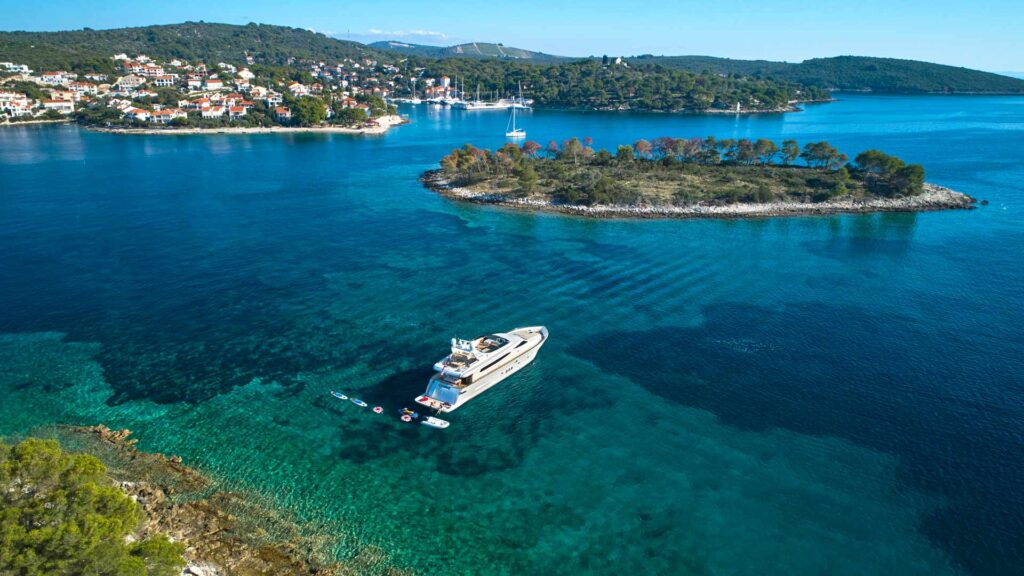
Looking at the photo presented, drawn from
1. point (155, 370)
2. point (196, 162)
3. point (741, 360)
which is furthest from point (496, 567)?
point (196, 162)

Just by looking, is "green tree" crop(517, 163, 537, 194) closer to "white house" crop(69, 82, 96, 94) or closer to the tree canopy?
the tree canopy

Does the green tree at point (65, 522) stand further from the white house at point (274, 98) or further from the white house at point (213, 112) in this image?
the white house at point (274, 98)

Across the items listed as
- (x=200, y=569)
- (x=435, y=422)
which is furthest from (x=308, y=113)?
(x=200, y=569)

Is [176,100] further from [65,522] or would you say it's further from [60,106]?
[65,522]

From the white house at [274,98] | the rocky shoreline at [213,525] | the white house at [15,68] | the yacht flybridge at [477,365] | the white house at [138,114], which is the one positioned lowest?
the rocky shoreline at [213,525]

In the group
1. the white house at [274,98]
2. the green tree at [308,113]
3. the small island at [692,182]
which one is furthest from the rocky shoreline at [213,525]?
the white house at [274,98]

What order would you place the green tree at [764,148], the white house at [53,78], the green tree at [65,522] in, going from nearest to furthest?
the green tree at [65,522]
the green tree at [764,148]
the white house at [53,78]

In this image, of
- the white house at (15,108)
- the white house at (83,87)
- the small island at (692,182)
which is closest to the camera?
the small island at (692,182)

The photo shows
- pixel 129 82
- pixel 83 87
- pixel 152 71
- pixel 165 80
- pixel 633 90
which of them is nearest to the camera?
pixel 83 87
